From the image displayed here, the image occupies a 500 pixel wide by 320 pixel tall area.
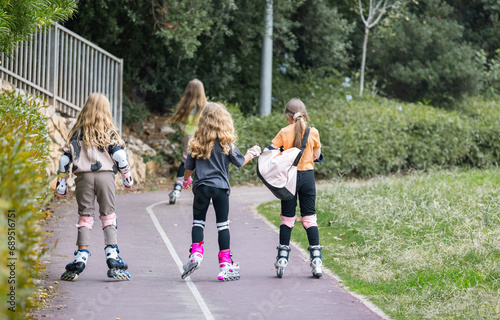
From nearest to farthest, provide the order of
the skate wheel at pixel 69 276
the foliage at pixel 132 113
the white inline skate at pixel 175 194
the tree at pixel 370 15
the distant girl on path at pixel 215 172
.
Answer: the skate wheel at pixel 69 276
the distant girl on path at pixel 215 172
the white inline skate at pixel 175 194
the foliage at pixel 132 113
the tree at pixel 370 15

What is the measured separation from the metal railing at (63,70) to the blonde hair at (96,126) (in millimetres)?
4852

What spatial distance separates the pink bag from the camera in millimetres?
6508

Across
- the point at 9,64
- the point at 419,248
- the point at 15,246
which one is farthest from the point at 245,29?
the point at 15,246

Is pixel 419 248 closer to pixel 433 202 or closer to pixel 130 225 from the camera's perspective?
pixel 433 202

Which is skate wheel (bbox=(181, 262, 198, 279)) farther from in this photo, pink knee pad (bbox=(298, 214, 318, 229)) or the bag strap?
the bag strap

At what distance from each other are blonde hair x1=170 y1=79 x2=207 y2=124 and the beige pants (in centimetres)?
388

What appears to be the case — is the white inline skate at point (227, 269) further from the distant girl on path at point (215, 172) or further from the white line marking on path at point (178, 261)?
the white line marking on path at point (178, 261)

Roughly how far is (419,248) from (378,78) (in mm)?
15092

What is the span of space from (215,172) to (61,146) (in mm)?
5504

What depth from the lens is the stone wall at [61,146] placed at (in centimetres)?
1042

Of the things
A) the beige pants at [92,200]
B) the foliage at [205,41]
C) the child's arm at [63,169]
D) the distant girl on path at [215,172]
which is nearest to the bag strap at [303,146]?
the distant girl on path at [215,172]

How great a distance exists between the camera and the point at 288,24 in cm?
1720

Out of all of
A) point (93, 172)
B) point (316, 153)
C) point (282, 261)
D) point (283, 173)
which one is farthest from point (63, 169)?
point (316, 153)

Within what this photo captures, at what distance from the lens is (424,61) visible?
20875 millimetres
